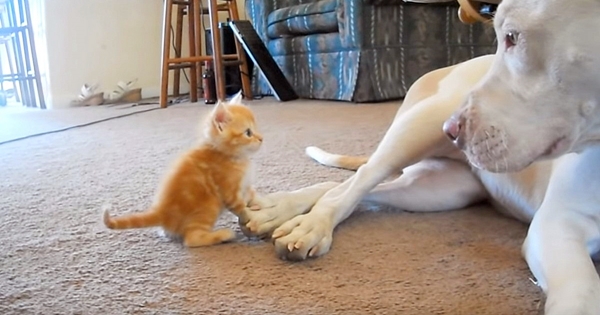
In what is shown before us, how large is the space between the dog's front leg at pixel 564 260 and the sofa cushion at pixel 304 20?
2.72 metres

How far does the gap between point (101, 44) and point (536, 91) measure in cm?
459

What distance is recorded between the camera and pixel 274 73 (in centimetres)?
399

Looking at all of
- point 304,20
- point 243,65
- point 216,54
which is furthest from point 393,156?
point 243,65

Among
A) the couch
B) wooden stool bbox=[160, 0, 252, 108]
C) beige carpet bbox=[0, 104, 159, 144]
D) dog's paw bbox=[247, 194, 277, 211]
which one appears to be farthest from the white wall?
dog's paw bbox=[247, 194, 277, 211]

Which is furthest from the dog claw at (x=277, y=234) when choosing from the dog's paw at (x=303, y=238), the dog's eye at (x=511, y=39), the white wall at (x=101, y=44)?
the white wall at (x=101, y=44)

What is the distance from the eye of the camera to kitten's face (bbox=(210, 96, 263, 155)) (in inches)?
43.6

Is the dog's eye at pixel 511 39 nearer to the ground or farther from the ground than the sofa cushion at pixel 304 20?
farther from the ground

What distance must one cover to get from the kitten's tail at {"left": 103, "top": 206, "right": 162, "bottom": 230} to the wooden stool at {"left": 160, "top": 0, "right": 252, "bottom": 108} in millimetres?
2538

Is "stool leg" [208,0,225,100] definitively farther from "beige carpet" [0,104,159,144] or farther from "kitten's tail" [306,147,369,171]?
"kitten's tail" [306,147,369,171]

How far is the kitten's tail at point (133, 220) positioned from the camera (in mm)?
1033

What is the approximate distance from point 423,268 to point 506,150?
0.21m

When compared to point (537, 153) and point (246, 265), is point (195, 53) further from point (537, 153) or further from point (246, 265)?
point (537, 153)

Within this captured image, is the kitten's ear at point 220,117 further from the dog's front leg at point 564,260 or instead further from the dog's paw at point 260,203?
the dog's front leg at point 564,260

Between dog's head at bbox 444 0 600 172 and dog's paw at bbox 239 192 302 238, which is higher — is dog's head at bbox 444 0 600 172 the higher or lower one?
the higher one
